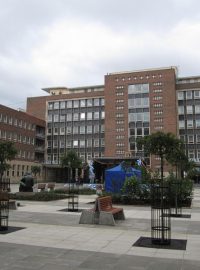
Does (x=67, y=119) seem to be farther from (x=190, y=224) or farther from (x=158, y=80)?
(x=190, y=224)

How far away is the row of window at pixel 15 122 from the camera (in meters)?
80.0

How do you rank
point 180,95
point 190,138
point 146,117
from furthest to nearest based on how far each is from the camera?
point 146,117 < point 180,95 < point 190,138

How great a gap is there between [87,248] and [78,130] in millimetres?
91513

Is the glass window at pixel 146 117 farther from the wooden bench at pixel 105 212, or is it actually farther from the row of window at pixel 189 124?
the wooden bench at pixel 105 212

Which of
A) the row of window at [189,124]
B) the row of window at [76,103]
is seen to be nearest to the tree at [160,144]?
the row of window at [189,124]

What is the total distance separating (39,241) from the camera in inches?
390

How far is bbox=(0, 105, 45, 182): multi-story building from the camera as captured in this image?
80625mm

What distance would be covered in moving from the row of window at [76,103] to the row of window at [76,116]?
215 centimetres

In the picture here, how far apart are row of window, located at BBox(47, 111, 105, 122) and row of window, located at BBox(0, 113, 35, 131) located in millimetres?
9474

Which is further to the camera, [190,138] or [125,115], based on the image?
[125,115]

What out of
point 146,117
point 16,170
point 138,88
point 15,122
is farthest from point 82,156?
point 138,88

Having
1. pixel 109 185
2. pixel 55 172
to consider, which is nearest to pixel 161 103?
pixel 55 172

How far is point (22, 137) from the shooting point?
88.3 metres

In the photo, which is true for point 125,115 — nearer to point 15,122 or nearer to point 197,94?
point 197,94
